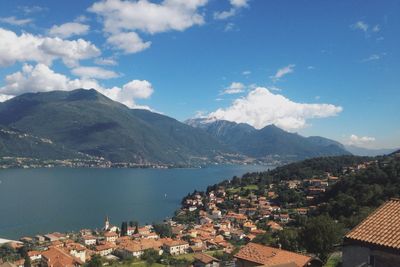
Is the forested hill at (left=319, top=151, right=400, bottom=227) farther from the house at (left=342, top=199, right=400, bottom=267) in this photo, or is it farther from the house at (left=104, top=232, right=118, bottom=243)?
the house at (left=342, top=199, right=400, bottom=267)

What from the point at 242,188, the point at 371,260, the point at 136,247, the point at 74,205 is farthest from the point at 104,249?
the point at 242,188

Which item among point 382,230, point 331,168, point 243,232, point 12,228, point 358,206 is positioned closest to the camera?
point 382,230

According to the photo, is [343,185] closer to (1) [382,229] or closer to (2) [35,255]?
(2) [35,255]

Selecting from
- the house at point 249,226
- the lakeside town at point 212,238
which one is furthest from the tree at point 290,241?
the house at point 249,226

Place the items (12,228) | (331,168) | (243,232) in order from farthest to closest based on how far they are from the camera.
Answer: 1. (331,168)
2. (12,228)
3. (243,232)

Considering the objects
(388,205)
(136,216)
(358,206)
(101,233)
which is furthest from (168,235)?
(388,205)

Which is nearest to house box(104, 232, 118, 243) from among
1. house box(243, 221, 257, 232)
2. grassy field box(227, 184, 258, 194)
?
house box(243, 221, 257, 232)

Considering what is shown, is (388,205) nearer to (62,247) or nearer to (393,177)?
(62,247)
